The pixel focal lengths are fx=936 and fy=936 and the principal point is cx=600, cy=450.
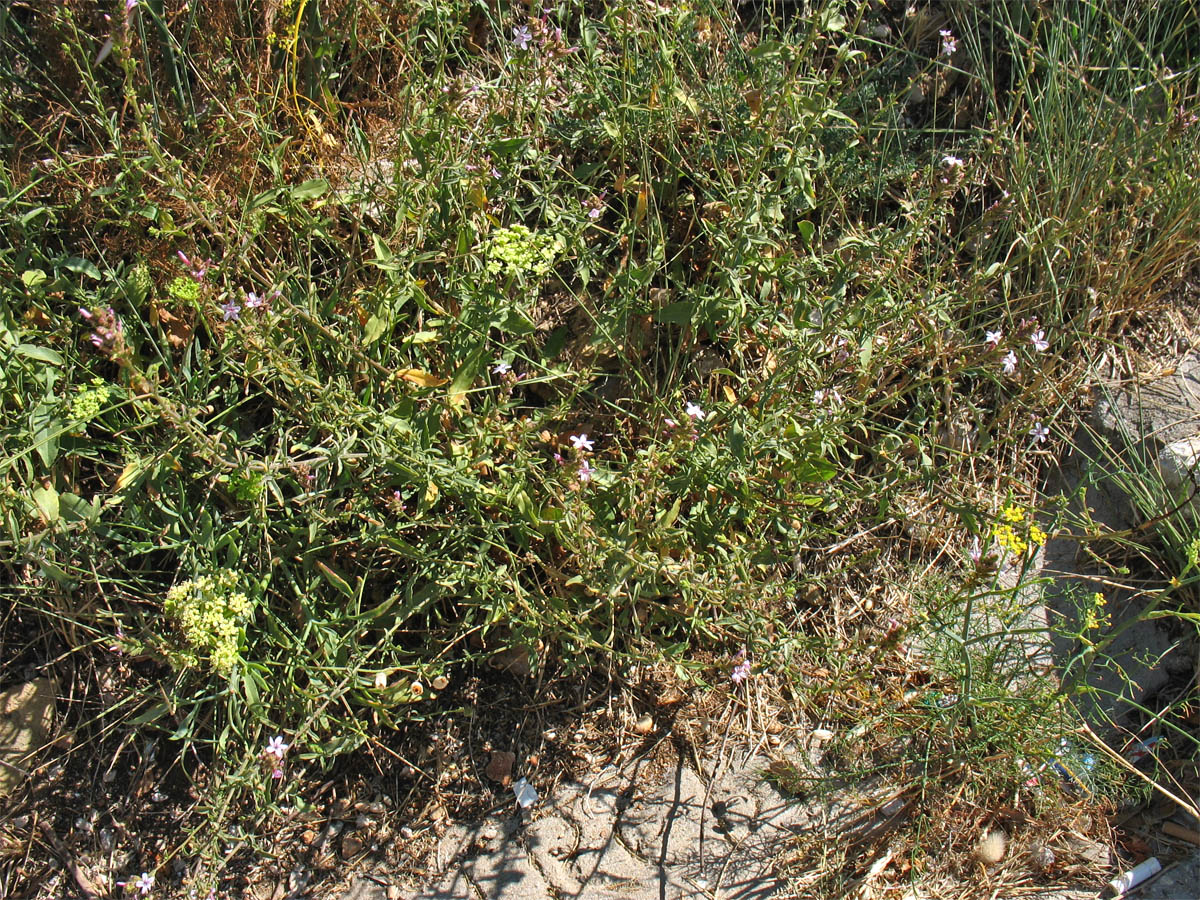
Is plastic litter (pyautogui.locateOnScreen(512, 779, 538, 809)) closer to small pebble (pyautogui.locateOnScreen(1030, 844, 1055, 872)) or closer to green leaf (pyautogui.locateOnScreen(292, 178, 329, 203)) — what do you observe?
small pebble (pyautogui.locateOnScreen(1030, 844, 1055, 872))

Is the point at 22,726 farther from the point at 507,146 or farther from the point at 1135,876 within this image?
the point at 1135,876

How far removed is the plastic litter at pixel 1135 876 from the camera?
9.47 feet

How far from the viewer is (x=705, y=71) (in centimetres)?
344

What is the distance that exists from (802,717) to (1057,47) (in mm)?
2589

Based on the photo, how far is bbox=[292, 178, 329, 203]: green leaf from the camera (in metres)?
2.75

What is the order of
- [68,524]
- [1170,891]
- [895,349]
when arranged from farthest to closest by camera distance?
[895,349] → [1170,891] → [68,524]

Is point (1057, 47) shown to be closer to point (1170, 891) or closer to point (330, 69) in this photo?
point (330, 69)

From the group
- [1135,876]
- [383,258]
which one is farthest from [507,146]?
[1135,876]

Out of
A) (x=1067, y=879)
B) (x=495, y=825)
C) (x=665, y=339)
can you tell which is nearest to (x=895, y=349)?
(x=665, y=339)

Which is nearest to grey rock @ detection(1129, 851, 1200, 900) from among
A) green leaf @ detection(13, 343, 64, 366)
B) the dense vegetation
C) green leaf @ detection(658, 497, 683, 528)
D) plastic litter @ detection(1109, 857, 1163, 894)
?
plastic litter @ detection(1109, 857, 1163, 894)

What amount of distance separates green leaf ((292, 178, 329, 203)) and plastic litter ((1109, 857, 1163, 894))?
3207 millimetres

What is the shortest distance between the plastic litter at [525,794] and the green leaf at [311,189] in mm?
1906

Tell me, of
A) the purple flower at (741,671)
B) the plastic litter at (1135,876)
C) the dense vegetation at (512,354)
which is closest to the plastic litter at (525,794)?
the dense vegetation at (512,354)

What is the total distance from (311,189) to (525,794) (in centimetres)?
195
